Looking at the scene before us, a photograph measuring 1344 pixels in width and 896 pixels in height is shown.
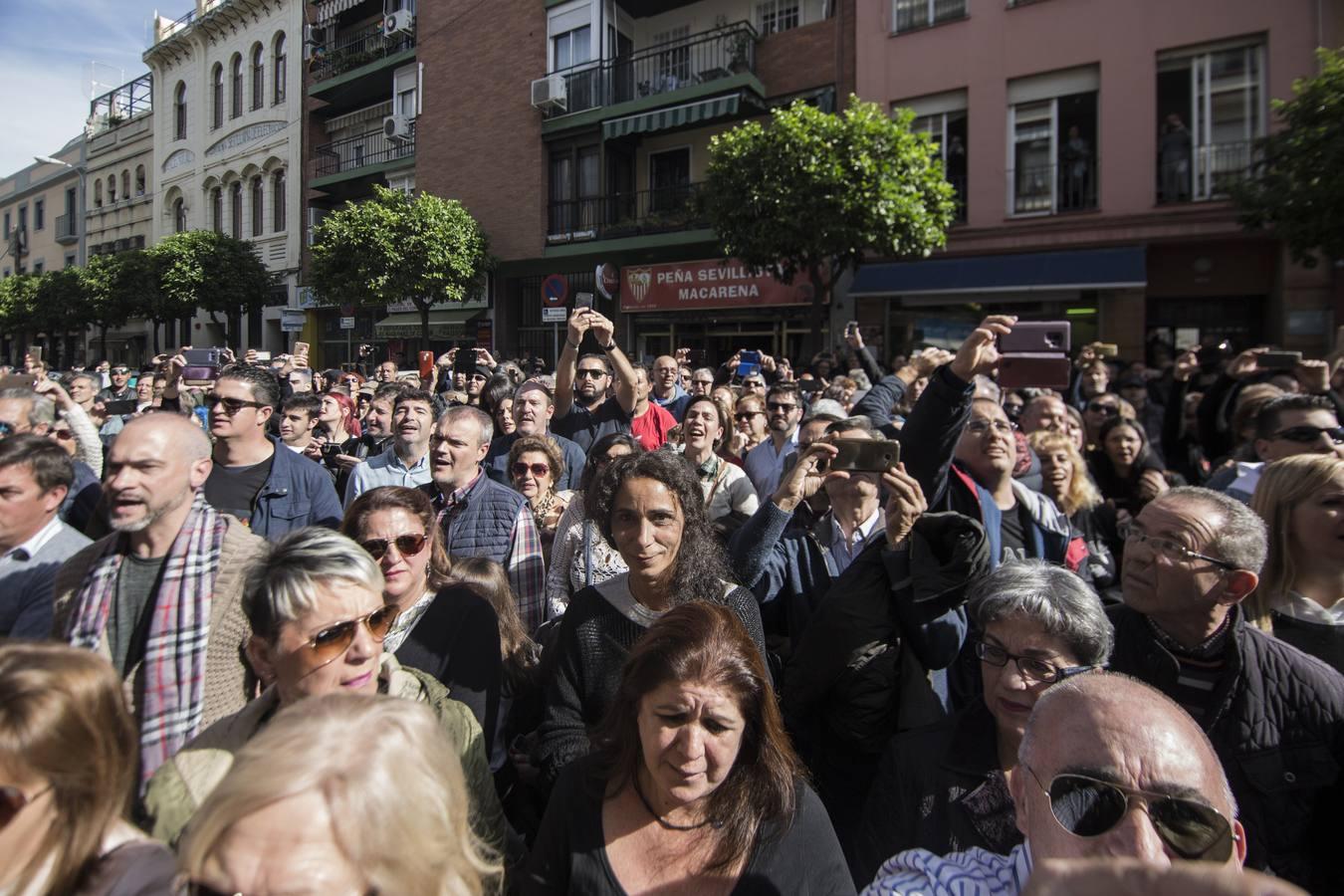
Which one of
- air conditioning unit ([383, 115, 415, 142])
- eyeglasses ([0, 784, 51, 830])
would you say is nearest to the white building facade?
air conditioning unit ([383, 115, 415, 142])

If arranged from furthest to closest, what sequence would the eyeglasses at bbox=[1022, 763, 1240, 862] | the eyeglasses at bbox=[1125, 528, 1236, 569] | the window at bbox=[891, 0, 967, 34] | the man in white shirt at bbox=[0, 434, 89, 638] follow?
the window at bbox=[891, 0, 967, 34]
the man in white shirt at bbox=[0, 434, 89, 638]
the eyeglasses at bbox=[1125, 528, 1236, 569]
the eyeglasses at bbox=[1022, 763, 1240, 862]

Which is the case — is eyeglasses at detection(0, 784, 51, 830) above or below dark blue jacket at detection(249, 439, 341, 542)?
below

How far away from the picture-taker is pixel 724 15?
53.8 ft

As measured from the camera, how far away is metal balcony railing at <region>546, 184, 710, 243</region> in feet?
53.2

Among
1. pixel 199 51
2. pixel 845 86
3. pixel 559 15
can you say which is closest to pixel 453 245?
pixel 559 15

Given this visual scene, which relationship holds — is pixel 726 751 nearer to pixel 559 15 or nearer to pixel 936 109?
pixel 936 109

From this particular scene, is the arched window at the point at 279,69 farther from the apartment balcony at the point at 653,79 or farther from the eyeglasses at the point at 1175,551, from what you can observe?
the eyeglasses at the point at 1175,551

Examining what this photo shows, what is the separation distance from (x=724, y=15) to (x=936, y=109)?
5.39 metres

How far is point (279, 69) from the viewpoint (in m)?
25.7

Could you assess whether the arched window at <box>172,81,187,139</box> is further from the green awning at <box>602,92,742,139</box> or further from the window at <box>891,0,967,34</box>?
the window at <box>891,0,967,34</box>

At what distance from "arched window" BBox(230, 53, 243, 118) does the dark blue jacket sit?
29.6 metres

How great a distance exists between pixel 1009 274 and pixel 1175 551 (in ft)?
39.5

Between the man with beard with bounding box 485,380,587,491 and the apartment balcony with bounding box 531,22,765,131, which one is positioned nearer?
the man with beard with bounding box 485,380,587,491

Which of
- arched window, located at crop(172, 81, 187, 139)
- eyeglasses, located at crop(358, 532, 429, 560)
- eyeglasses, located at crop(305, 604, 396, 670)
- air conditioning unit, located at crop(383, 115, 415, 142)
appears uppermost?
arched window, located at crop(172, 81, 187, 139)
